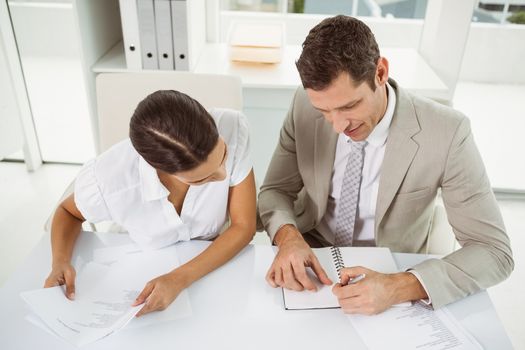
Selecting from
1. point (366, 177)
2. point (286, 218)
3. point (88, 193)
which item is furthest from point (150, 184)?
point (366, 177)

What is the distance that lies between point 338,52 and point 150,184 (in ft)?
1.85

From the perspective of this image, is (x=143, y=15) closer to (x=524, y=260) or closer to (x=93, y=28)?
(x=93, y=28)

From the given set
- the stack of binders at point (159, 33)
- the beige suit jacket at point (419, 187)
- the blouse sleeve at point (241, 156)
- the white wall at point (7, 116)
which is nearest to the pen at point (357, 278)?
the beige suit jacket at point (419, 187)

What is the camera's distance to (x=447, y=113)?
1.26 meters

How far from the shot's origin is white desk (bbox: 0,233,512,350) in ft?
3.23

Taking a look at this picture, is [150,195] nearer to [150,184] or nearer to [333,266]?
[150,184]

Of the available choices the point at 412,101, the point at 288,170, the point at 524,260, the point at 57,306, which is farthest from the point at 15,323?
the point at 524,260

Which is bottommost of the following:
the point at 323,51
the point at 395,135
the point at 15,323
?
the point at 15,323

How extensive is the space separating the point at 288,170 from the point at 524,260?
4.87 ft

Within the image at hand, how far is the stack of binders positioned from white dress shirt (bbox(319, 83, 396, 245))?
99 cm

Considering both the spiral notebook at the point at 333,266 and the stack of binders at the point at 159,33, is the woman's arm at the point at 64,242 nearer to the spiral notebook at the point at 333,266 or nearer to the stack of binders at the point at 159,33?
the spiral notebook at the point at 333,266

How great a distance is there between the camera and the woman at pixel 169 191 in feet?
3.28

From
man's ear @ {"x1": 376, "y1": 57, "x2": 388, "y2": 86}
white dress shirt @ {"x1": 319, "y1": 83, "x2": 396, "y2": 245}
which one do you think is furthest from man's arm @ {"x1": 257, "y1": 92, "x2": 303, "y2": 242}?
man's ear @ {"x1": 376, "y1": 57, "x2": 388, "y2": 86}

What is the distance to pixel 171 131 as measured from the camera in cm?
98
